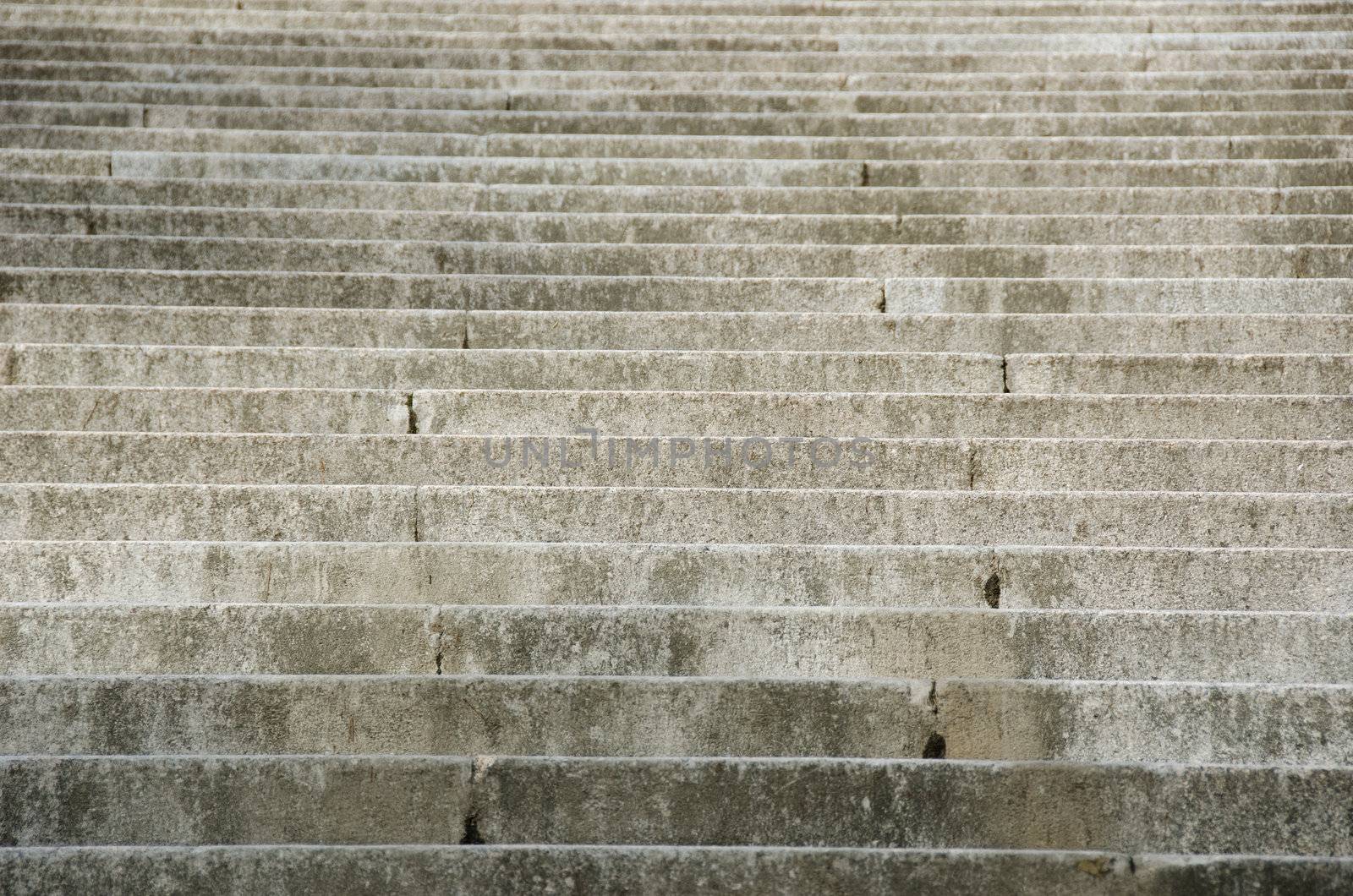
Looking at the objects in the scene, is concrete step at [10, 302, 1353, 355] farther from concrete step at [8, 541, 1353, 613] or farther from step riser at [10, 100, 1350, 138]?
step riser at [10, 100, 1350, 138]

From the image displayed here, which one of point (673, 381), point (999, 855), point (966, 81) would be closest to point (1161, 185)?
point (966, 81)

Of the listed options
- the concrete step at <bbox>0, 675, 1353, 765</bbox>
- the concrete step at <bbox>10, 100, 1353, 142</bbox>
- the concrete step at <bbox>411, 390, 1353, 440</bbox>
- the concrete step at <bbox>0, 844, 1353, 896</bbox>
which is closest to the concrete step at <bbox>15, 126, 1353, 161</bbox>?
the concrete step at <bbox>10, 100, 1353, 142</bbox>

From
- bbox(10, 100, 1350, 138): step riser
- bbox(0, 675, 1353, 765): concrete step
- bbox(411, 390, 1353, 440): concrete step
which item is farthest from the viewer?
bbox(10, 100, 1350, 138): step riser

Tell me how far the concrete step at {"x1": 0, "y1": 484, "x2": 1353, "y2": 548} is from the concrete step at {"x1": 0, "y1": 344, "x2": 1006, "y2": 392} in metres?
0.71

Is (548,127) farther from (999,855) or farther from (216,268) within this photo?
(999,855)

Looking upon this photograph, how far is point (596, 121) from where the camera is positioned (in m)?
6.02

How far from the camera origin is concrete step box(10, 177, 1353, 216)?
521 centimetres

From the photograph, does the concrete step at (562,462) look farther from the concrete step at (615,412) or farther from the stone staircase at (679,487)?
the concrete step at (615,412)

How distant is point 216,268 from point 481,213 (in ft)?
3.65

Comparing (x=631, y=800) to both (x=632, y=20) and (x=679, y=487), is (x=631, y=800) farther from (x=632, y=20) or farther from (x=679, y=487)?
(x=632, y=20)

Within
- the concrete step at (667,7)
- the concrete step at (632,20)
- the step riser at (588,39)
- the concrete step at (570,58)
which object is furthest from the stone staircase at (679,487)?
the concrete step at (667,7)

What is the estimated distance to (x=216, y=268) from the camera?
4754 millimetres

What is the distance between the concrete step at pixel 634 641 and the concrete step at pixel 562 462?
72 cm

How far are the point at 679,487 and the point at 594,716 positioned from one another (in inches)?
40.1
